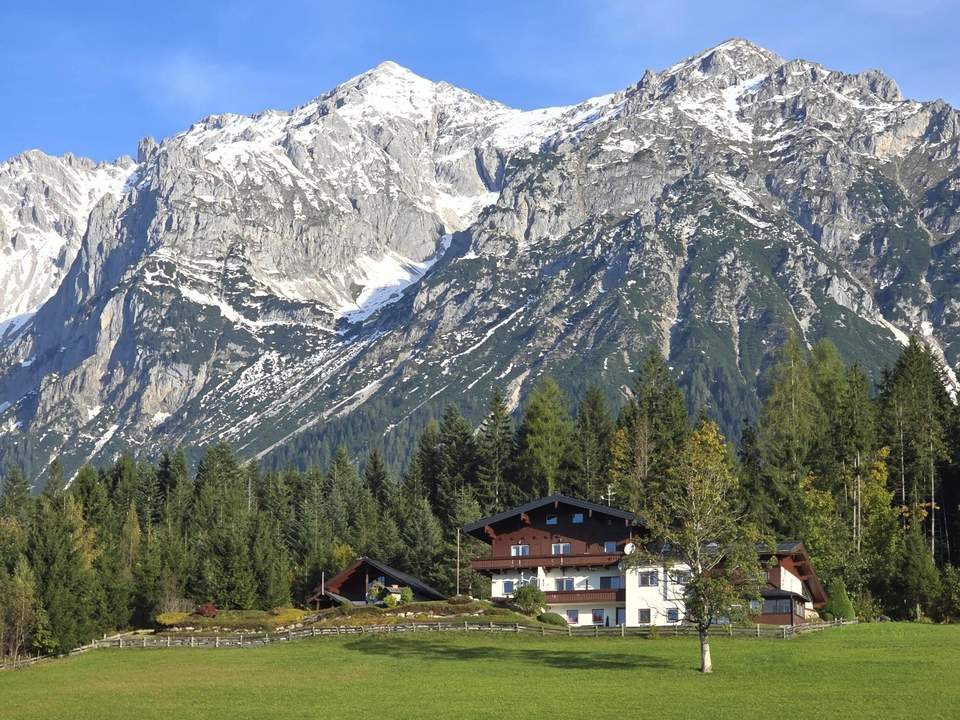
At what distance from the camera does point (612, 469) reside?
453 feet

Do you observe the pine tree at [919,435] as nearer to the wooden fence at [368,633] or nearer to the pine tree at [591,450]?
the pine tree at [591,450]

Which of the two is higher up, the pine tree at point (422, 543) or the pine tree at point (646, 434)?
the pine tree at point (646, 434)

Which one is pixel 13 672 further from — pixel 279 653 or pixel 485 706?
pixel 485 706

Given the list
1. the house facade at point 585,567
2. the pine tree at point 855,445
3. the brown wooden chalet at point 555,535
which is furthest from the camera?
the pine tree at point 855,445

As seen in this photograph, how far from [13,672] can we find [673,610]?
158ft

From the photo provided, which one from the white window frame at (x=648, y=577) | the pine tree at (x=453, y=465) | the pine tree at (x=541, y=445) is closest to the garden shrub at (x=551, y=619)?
the white window frame at (x=648, y=577)

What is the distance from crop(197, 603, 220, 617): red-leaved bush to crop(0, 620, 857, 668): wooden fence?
8892 millimetres

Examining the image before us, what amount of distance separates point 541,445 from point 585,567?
35.7 meters

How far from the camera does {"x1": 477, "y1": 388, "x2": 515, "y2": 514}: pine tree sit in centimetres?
14875

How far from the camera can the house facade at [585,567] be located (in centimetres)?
10706

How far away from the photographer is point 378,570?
123 m

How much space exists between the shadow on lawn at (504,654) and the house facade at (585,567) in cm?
2237

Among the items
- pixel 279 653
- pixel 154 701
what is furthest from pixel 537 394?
pixel 154 701

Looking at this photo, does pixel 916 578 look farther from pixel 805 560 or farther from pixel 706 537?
pixel 706 537
